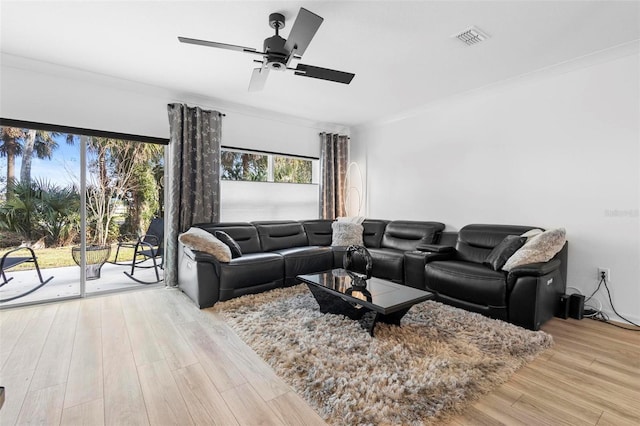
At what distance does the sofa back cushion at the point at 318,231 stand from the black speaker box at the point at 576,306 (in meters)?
3.02

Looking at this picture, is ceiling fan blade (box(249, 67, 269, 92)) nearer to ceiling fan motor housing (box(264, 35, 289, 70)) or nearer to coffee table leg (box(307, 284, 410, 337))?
ceiling fan motor housing (box(264, 35, 289, 70))

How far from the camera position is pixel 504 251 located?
116 inches

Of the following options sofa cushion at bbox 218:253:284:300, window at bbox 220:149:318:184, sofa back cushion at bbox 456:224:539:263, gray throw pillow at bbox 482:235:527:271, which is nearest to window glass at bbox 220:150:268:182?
window at bbox 220:149:318:184

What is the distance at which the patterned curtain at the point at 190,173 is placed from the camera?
151 inches

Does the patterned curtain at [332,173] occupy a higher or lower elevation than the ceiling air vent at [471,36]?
lower

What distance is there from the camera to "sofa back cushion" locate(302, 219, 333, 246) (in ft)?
15.7

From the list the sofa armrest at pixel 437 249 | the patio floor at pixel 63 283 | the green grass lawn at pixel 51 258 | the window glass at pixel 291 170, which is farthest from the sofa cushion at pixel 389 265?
the green grass lawn at pixel 51 258

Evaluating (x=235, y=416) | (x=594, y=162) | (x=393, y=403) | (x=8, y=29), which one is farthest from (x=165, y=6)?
(x=594, y=162)

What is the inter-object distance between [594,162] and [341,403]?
329cm

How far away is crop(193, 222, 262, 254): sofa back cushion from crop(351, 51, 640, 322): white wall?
2.49 meters

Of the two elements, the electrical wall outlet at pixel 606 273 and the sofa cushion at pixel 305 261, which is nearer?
the electrical wall outlet at pixel 606 273

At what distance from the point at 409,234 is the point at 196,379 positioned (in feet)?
10.6

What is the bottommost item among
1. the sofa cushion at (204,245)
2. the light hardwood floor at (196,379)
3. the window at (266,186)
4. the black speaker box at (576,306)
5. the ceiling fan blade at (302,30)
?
the light hardwood floor at (196,379)

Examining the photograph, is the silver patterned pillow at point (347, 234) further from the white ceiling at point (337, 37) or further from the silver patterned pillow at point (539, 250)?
the silver patterned pillow at point (539, 250)
